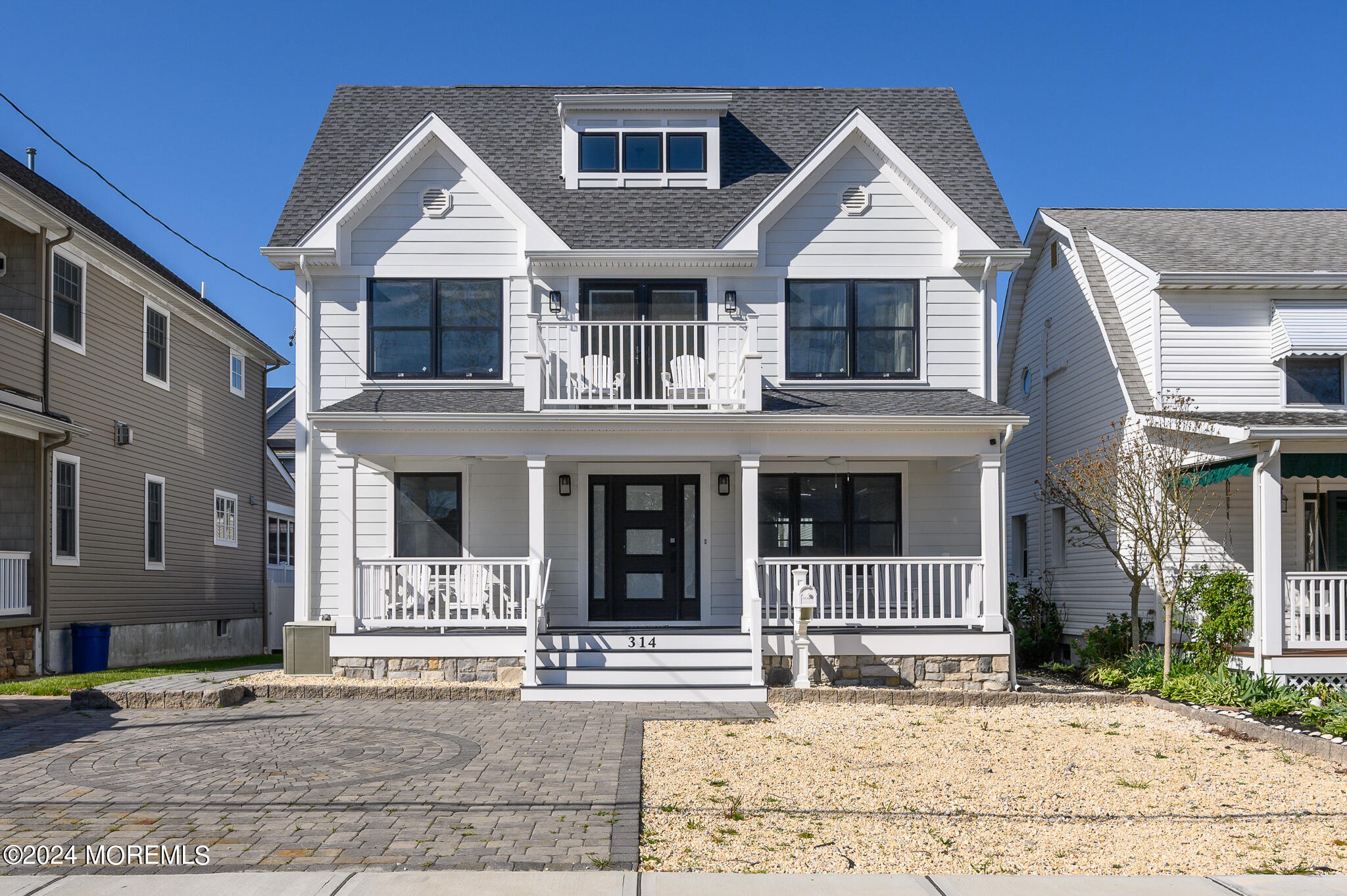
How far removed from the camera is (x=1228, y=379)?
16.0 metres

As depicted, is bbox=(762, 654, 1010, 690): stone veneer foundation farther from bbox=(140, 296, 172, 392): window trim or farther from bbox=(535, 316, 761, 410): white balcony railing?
bbox=(140, 296, 172, 392): window trim

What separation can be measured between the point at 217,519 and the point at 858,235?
15.0 metres

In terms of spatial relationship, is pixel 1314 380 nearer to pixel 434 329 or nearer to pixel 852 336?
pixel 852 336

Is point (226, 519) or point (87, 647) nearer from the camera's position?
point (87, 647)

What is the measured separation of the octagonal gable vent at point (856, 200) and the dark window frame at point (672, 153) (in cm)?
210

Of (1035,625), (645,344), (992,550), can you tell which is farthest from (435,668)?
(1035,625)

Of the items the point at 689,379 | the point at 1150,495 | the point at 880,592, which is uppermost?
the point at 689,379

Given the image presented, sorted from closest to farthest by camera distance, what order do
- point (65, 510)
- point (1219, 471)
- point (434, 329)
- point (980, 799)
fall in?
1. point (980, 799)
2. point (1219, 471)
3. point (434, 329)
4. point (65, 510)

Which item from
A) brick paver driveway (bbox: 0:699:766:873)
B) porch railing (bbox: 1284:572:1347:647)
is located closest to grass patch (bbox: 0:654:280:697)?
brick paver driveway (bbox: 0:699:766:873)

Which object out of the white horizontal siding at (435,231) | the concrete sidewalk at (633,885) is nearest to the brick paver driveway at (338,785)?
the concrete sidewalk at (633,885)

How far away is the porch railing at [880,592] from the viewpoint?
13.0 meters

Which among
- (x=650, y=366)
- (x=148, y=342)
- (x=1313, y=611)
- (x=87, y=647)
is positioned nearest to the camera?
(x=1313, y=611)

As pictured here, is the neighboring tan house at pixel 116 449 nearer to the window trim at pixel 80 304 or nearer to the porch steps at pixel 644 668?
the window trim at pixel 80 304

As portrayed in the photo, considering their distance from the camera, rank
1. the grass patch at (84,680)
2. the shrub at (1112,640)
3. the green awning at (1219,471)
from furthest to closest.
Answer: the shrub at (1112,640), the green awning at (1219,471), the grass patch at (84,680)
